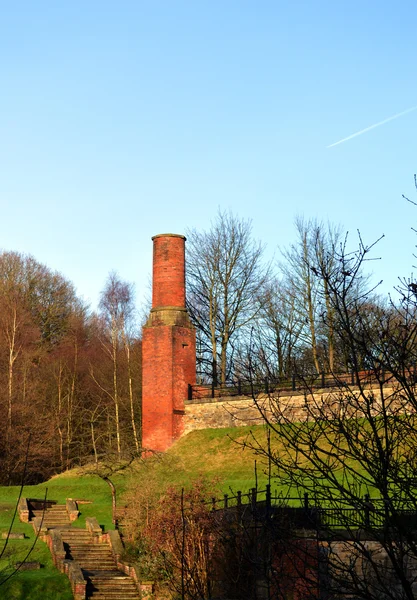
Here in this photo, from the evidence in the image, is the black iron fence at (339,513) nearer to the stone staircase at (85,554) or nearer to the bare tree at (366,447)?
the bare tree at (366,447)

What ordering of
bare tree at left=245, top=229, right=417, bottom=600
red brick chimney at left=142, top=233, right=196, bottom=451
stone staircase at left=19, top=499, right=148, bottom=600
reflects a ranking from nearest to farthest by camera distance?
bare tree at left=245, top=229, right=417, bottom=600 → stone staircase at left=19, top=499, right=148, bottom=600 → red brick chimney at left=142, top=233, right=196, bottom=451

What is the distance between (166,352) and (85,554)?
10.8m

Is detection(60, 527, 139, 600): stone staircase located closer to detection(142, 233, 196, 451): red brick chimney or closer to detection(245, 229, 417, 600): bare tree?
detection(142, 233, 196, 451): red brick chimney

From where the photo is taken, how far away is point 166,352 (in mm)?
31688

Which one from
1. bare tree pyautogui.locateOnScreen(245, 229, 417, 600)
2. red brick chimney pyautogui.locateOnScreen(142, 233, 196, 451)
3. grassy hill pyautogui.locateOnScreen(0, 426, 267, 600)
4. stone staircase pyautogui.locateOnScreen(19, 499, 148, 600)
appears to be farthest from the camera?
red brick chimney pyautogui.locateOnScreen(142, 233, 196, 451)

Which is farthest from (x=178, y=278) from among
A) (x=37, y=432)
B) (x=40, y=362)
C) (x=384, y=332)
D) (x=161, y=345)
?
(x=384, y=332)

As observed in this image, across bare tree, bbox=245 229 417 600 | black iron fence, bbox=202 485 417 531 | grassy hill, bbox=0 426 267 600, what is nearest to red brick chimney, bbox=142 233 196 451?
grassy hill, bbox=0 426 267 600

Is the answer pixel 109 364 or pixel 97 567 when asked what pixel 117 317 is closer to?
pixel 109 364

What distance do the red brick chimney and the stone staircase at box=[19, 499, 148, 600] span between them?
6.23 meters

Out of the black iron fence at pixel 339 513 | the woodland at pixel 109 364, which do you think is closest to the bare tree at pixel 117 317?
the woodland at pixel 109 364

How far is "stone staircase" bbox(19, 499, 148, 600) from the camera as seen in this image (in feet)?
66.0

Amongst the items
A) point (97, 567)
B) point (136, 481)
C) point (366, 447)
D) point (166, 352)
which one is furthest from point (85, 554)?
point (366, 447)

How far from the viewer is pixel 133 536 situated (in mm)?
22438

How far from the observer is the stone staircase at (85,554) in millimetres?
20109
